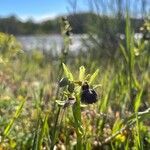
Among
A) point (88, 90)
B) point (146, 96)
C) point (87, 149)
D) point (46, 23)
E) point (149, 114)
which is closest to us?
point (88, 90)

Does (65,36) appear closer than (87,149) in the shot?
No

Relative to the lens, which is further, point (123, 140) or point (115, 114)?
point (115, 114)

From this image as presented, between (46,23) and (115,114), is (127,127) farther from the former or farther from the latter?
(46,23)

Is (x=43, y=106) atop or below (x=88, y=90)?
below

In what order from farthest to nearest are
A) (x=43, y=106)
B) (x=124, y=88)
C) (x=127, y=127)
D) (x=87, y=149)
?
(x=124, y=88)
(x=43, y=106)
(x=127, y=127)
(x=87, y=149)

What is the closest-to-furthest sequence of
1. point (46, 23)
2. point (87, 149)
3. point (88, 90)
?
point (88, 90) → point (87, 149) → point (46, 23)

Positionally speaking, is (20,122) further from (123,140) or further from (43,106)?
(123,140)

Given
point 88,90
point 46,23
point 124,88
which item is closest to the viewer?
point 88,90

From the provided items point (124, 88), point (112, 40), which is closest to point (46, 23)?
point (112, 40)

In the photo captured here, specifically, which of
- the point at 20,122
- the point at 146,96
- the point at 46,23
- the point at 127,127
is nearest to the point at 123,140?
the point at 127,127
